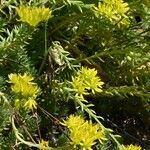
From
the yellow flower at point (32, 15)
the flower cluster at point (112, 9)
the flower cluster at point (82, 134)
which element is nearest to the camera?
the flower cluster at point (82, 134)

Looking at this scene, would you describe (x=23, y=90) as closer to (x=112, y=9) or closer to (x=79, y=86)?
(x=79, y=86)

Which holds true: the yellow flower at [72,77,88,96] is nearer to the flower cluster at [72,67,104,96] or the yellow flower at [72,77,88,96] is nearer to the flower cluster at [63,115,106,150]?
the flower cluster at [72,67,104,96]

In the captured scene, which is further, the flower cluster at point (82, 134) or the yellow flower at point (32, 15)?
the yellow flower at point (32, 15)

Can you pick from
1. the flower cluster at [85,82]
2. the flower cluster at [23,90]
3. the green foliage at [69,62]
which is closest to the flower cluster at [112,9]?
the green foliage at [69,62]

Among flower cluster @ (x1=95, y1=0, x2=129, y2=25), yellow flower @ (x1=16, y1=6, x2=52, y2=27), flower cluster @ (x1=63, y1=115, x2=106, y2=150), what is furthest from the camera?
flower cluster @ (x1=95, y1=0, x2=129, y2=25)

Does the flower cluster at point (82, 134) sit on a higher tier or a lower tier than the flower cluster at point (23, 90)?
lower

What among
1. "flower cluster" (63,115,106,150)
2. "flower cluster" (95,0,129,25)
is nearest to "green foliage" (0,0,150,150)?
"flower cluster" (95,0,129,25)

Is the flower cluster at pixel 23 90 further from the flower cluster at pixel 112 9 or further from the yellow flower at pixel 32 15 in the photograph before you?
the flower cluster at pixel 112 9

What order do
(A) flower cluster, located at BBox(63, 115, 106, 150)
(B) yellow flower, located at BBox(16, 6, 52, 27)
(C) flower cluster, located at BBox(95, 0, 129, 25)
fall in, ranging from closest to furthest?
(A) flower cluster, located at BBox(63, 115, 106, 150)
(B) yellow flower, located at BBox(16, 6, 52, 27)
(C) flower cluster, located at BBox(95, 0, 129, 25)
